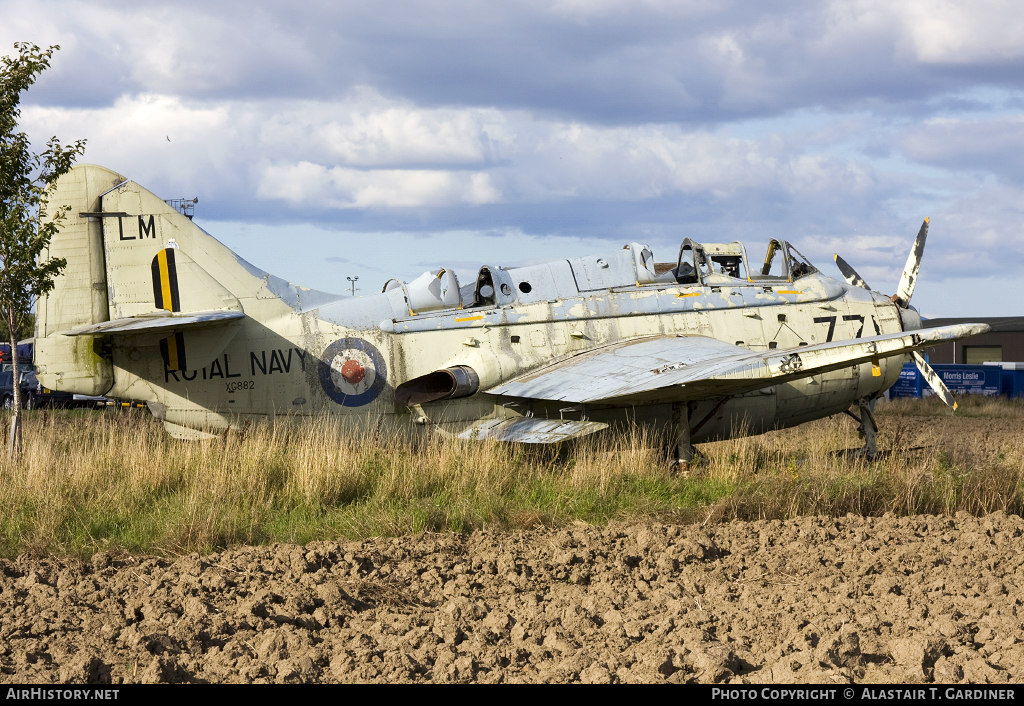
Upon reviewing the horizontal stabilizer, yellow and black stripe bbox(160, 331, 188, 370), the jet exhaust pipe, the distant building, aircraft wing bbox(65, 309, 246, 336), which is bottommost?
the distant building

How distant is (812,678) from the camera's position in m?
4.71

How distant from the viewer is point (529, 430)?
10852 mm

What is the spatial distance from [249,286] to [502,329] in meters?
3.46

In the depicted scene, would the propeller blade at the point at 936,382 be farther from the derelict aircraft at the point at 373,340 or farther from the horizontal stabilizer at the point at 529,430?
the horizontal stabilizer at the point at 529,430

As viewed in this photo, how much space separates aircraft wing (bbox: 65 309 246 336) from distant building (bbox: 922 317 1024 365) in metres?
46.8

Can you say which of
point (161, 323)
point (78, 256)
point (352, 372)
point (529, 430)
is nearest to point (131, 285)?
point (78, 256)

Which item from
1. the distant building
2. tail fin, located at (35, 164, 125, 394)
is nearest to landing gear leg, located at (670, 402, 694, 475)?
tail fin, located at (35, 164, 125, 394)

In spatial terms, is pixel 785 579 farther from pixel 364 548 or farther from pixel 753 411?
pixel 753 411

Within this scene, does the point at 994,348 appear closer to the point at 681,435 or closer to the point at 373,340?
the point at 681,435

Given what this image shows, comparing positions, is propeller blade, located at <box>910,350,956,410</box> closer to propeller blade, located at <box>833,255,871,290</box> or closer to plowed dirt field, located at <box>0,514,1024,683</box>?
propeller blade, located at <box>833,255,871,290</box>

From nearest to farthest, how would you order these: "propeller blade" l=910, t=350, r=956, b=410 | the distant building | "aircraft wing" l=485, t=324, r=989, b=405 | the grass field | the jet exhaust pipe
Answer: the grass field
"aircraft wing" l=485, t=324, r=989, b=405
the jet exhaust pipe
"propeller blade" l=910, t=350, r=956, b=410
the distant building

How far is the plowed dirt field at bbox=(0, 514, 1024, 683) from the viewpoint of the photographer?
4.95m

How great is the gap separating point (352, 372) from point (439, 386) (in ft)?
3.75

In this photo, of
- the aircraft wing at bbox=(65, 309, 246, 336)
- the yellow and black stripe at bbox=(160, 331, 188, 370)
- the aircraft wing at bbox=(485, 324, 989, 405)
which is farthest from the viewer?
the yellow and black stripe at bbox=(160, 331, 188, 370)
